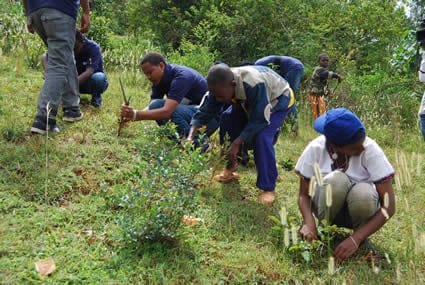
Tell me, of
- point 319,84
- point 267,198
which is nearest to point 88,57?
point 267,198

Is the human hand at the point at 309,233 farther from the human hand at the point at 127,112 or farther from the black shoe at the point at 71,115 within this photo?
the black shoe at the point at 71,115

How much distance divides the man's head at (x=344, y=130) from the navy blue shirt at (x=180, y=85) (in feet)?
5.95

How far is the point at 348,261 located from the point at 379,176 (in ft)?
1.77

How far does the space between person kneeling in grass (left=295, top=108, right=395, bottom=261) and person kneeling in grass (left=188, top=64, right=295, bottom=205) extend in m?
0.75

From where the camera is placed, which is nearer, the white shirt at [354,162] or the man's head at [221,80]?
the white shirt at [354,162]

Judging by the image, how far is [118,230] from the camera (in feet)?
7.69

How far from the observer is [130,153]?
3.64 metres

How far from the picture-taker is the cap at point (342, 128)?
2174 millimetres

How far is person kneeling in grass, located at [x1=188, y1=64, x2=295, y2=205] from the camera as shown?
10.3 feet

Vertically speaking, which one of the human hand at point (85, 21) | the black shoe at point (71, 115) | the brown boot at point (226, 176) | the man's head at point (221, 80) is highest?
the human hand at point (85, 21)

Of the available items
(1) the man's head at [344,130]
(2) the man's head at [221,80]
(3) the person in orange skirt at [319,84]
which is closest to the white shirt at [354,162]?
(1) the man's head at [344,130]

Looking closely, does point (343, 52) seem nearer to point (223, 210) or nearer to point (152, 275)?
point (223, 210)

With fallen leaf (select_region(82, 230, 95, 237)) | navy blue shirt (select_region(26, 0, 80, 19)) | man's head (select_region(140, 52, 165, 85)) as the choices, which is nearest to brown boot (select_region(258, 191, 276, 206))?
fallen leaf (select_region(82, 230, 95, 237))

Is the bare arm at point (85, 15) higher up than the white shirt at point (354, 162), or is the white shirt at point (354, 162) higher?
the bare arm at point (85, 15)
